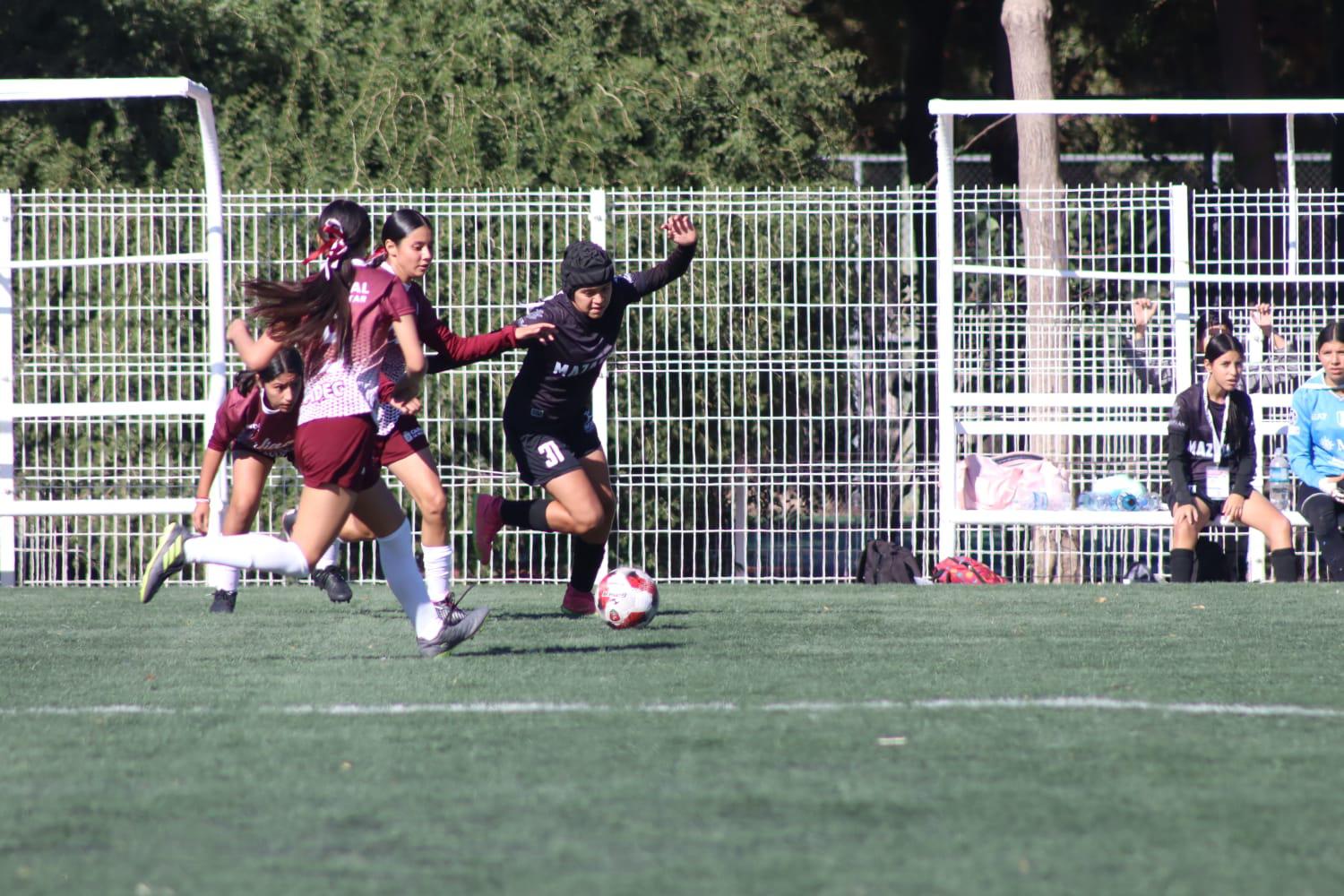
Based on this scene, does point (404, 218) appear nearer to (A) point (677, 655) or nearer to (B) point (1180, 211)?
(A) point (677, 655)

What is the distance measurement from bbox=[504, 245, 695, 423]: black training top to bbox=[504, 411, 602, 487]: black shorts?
0.04m

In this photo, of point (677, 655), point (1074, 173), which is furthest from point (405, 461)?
point (1074, 173)

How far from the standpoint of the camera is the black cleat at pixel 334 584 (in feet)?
32.9

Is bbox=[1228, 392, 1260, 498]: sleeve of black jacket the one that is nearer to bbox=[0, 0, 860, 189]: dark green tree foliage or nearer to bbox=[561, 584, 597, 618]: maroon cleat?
bbox=[0, 0, 860, 189]: dark green tree foliage

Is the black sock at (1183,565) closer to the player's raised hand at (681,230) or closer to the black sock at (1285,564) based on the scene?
the black sock at (1285,564)

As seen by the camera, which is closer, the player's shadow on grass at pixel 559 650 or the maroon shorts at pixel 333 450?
the maroon shorts at pixel 333 450

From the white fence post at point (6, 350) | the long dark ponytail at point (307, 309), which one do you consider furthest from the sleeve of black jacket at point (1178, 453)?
the white fence post at point (6, 350)

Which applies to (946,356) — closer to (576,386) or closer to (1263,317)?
(1263,317)

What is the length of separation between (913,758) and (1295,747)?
3.52ft

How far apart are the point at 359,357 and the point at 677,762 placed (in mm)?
2652

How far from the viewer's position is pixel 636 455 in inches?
469

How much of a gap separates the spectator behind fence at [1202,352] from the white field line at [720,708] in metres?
6.46

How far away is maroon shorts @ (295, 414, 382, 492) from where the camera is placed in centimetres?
648

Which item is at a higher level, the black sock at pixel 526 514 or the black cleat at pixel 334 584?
the black sock at pixel 526 514
